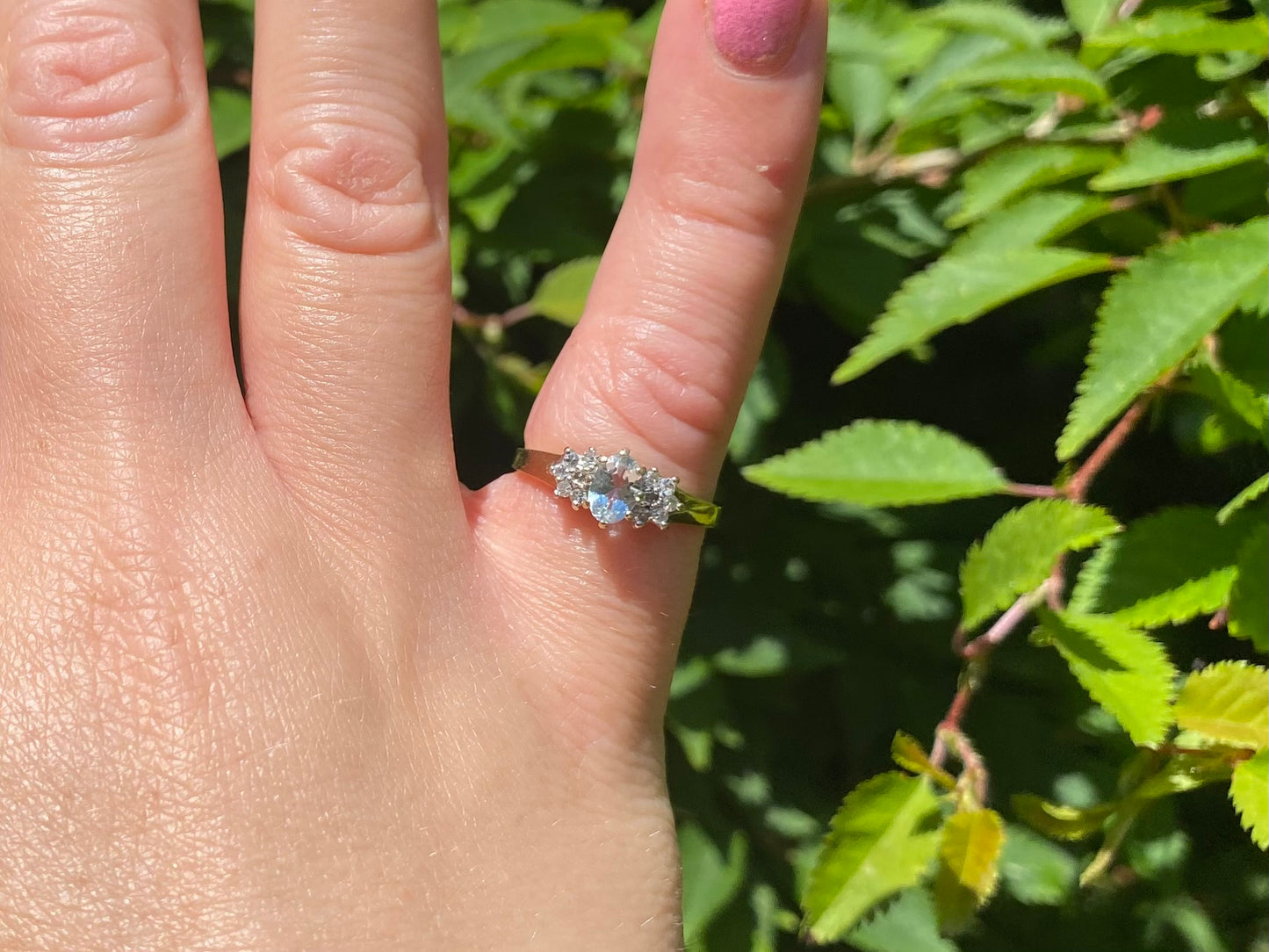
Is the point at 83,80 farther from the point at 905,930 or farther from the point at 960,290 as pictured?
the point at 905,930

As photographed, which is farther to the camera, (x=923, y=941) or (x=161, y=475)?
(x=923, y=941)

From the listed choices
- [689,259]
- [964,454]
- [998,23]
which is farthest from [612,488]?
[998,23]

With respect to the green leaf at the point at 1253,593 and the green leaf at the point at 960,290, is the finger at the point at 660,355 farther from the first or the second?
the green leaf at the point at 1253,593

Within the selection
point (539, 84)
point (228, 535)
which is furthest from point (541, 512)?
point (539, 84)

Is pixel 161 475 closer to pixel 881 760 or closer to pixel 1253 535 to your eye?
pixel 1253 535

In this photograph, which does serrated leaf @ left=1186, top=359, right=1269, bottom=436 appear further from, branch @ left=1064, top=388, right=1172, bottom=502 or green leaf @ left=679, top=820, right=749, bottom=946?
green leaf @ left=679, top=820, right=749, bottom=946

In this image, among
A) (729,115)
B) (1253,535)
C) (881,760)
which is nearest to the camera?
(1253,535)

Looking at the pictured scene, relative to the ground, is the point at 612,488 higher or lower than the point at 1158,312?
lower
